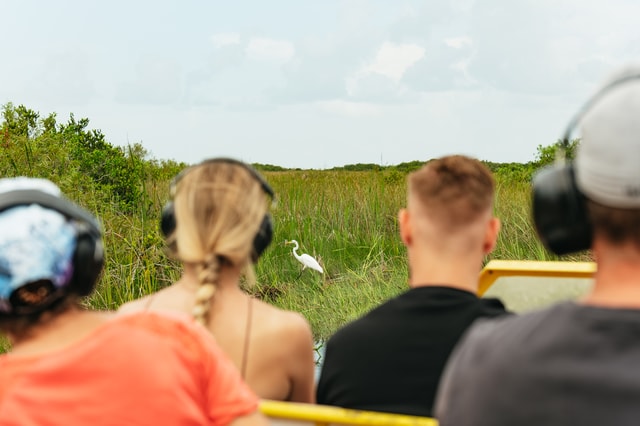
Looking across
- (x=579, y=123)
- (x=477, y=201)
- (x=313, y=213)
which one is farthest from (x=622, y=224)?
(x=313, y=213)

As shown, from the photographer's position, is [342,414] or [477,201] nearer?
[342,414]

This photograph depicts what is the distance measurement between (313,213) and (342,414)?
352 inches

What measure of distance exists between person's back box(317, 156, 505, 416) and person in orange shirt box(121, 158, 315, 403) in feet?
0.48

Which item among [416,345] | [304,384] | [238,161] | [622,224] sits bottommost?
[304,384]

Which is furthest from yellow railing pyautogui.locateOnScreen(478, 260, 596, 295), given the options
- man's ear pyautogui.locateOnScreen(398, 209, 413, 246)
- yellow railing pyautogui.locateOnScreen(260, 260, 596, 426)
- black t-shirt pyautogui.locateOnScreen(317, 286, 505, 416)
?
yellow railing pyautogui.locateOnScreen(260, 260, 596, 426)

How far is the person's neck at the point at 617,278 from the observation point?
1.33 m

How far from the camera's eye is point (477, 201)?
2.58 metres

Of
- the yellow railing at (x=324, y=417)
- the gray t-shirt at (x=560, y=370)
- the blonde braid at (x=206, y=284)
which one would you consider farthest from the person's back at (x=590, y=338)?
the blonde braid at (x=206, y=284)

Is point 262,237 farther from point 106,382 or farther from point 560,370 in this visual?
point 560,370

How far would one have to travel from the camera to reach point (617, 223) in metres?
1.38

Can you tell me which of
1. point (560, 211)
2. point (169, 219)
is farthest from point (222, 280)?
point (560, 211)

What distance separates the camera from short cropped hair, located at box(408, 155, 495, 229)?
2.57m

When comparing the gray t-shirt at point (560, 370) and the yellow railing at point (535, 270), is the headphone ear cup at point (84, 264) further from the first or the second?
the yellow railing at point (535, 270)

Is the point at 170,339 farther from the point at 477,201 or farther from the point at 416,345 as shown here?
the point at 477,201
